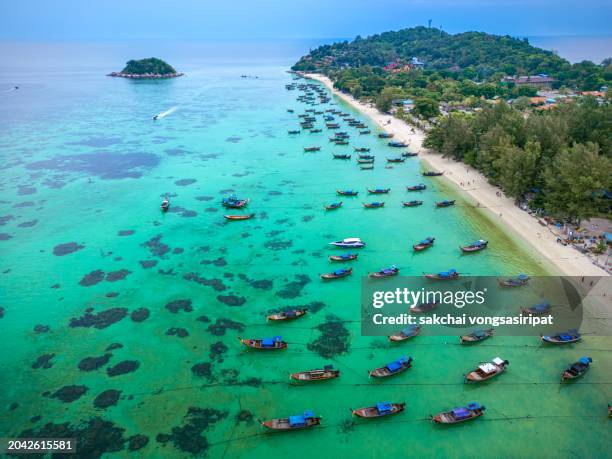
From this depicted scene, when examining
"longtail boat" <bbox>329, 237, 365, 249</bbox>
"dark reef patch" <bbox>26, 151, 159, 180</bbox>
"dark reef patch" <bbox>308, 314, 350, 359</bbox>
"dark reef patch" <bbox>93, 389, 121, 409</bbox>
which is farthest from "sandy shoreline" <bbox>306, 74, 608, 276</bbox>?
"dark reef patch" <bbox>26, 151, 159, 180</bbox>

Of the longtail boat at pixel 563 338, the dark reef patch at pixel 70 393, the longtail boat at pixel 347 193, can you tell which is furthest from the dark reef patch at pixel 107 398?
the longtail boat at pixel 347 193

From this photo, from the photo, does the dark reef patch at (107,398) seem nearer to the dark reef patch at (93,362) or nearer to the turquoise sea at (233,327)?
the turquoise sea at (233,327)

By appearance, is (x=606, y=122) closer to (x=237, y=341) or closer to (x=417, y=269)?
(x=417, y=269)

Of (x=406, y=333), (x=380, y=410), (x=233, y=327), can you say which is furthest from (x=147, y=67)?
(x=380, y=410)

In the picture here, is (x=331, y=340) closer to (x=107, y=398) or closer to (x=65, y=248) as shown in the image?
(x=107, y=398)

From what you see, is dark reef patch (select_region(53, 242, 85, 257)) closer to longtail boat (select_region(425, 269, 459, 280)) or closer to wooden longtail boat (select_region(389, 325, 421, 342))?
wooden longtail boat (select_region(389, 325, 421, 342))
